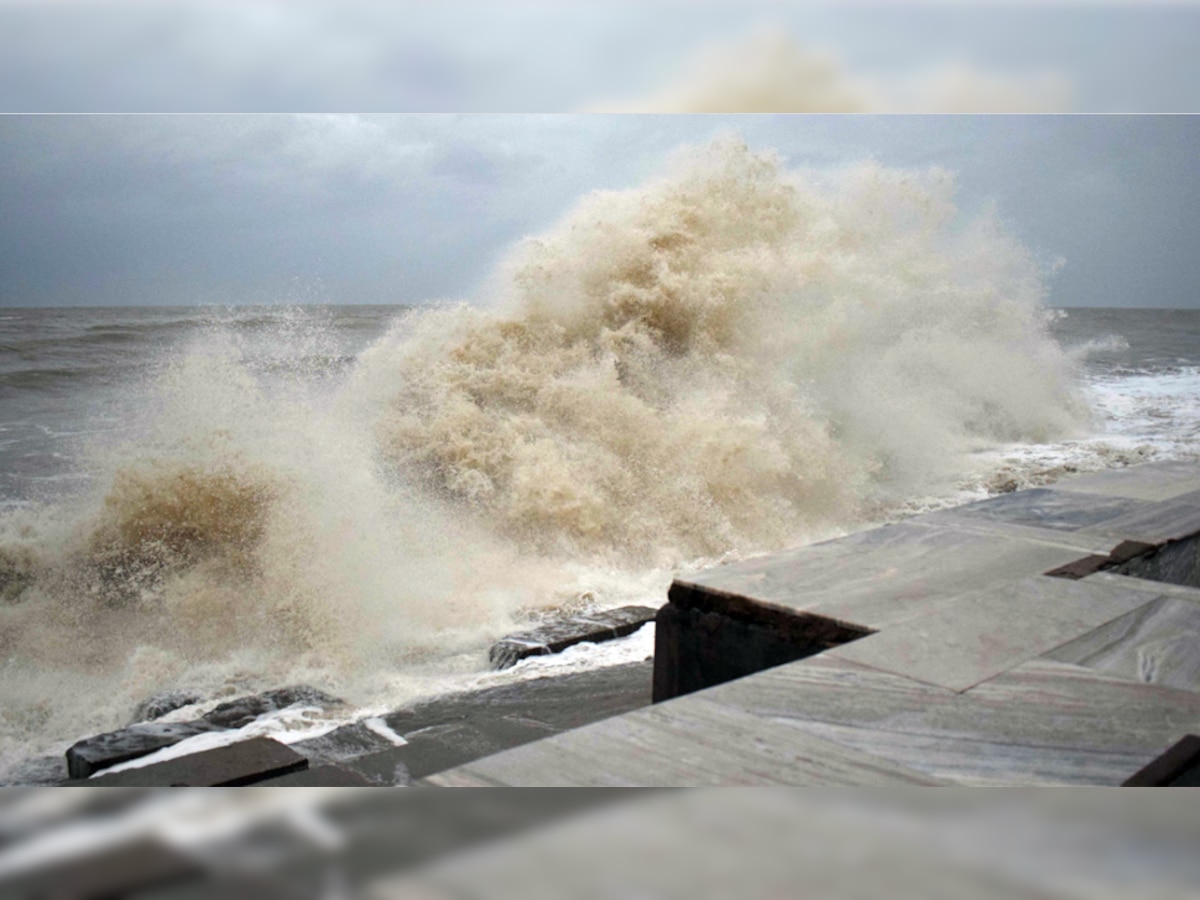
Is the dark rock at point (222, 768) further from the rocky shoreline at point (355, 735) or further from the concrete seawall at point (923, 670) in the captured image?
the concrete seawall at point (923, 670)

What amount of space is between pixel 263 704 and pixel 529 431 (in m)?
2.40

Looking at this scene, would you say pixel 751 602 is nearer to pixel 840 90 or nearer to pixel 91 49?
pixel 840 90

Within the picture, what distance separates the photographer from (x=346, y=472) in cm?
441

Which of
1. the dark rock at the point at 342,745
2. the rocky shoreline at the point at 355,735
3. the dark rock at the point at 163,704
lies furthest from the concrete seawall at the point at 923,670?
the dark rock at the point at 163,704

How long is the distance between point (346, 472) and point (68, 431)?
1.09m

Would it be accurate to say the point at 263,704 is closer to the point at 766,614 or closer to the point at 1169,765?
the point at 766,614

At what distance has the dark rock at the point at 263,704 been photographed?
2775mm

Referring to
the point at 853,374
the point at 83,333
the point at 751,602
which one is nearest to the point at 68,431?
the point at 83,333

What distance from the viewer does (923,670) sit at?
1749 mm

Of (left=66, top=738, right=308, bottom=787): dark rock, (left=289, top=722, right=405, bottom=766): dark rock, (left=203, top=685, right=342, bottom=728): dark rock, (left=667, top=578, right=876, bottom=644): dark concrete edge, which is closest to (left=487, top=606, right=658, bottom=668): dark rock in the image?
(left=203, top=685, right=342, bottom=728): dark rock

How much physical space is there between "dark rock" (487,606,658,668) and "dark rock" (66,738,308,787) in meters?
1.03

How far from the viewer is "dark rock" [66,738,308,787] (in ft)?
6.84

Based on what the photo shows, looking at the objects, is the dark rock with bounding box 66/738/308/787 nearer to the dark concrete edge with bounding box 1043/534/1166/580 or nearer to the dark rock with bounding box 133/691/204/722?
the dark rock with bounding box 133/691/204/722

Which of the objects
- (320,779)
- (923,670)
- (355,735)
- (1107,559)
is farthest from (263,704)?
(1107,559)
